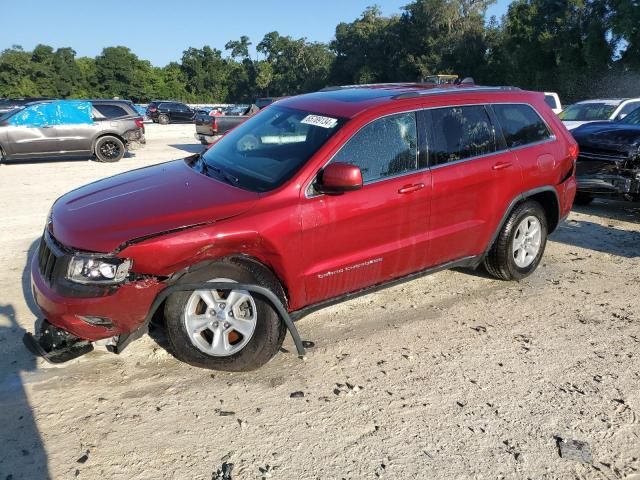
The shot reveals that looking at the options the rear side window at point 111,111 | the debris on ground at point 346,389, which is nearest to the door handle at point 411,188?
the debris on ground at point 346,389

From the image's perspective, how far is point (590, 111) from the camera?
12.7 m

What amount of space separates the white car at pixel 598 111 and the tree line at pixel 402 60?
23.3m

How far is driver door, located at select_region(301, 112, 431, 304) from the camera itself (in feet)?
11.8

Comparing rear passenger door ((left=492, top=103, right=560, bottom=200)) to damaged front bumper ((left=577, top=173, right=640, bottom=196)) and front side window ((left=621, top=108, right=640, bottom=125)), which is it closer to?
damaged front bumper ((left=577, top=173, right=640, bottom=196))

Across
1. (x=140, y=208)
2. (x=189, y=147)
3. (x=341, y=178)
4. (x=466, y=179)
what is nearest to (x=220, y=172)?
(x=140, y=208)

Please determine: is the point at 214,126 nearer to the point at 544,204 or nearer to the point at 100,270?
the point at 544,204

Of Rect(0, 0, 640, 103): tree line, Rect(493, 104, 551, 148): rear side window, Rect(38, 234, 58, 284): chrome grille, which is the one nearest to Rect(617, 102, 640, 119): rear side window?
Rect(493, 104, 551, 148): rear side window

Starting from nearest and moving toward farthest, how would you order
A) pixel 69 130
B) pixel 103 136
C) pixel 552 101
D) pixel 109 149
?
pixel 69 130
pixel 103 136
pixel 109 149
pixel 552 101

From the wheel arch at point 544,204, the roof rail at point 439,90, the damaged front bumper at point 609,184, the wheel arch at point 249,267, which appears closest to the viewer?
the wheel arch at point 249,267

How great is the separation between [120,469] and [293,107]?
292cm

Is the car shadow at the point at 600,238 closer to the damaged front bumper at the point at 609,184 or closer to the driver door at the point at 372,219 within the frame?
the damaged front bumper at the point at 609,184

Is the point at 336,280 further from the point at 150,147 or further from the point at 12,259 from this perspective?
the point at 150,147

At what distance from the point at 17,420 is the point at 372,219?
8.10 ft

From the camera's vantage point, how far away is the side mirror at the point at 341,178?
11.3 ft
